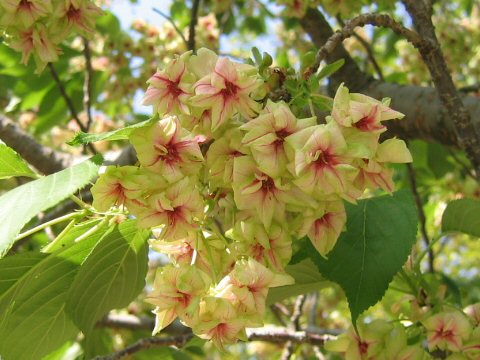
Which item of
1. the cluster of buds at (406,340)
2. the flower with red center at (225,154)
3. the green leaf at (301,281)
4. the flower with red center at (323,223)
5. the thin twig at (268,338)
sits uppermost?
the flower with red center at (225,154)

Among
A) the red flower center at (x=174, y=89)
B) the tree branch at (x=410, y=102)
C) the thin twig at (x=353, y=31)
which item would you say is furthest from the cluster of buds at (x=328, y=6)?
the red flower center at (x=174, y=89)

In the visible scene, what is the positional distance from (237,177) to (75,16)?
1.08 meters

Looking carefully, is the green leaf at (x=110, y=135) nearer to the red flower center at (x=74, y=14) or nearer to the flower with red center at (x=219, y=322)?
the flower with red center at (x=219, y=322)

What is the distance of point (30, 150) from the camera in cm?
273

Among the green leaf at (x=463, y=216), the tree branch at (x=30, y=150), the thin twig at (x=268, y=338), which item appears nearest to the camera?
the green leaf at (x=463, y=216)

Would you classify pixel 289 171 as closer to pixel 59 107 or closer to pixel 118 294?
pixel 118 294

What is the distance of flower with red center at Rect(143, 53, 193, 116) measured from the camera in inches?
52.0

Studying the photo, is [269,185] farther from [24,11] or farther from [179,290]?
[24,11]

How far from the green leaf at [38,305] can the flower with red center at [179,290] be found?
34cm

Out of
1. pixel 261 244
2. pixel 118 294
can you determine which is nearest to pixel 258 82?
pixel 261 244

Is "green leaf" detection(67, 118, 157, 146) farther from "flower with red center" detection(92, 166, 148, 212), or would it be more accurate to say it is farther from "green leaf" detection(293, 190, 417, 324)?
"green leaf" detection(293, 190, 417, 324)

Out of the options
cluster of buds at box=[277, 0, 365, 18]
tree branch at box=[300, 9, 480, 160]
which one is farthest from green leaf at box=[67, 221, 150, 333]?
cluster of buds at box=[277, 0, 365, 18]

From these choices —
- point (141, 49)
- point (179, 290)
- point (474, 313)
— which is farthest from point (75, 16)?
point (141, 49)

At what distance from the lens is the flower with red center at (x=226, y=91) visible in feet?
4.09
